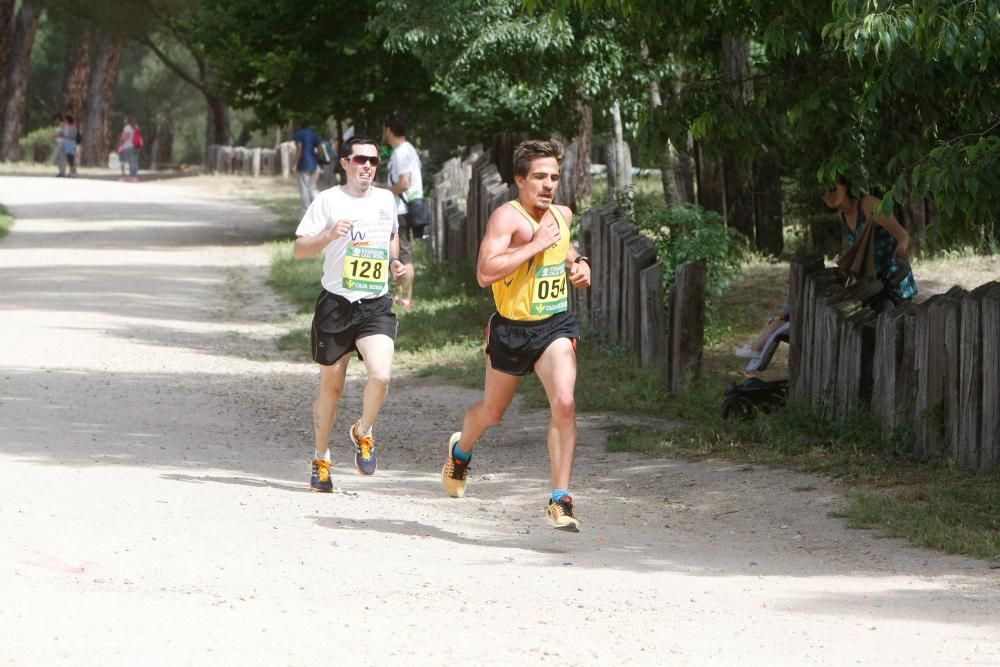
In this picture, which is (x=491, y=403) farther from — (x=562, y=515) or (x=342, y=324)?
(x=342, y=324)

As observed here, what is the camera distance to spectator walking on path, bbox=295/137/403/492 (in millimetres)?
8641

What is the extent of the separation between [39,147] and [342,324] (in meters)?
49.8

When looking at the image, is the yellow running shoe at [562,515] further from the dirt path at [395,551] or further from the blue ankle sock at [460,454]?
the blue ankle sock at [460,454]

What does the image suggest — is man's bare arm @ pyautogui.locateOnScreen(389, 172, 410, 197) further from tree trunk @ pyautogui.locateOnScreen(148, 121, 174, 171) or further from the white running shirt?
tree trunk @ pyautogui.locateOnScreen(148, 121, 174, 171)

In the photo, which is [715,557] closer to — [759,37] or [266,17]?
[759,37]

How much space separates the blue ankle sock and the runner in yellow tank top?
2.29 ft

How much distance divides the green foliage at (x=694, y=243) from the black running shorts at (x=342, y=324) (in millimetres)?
5479

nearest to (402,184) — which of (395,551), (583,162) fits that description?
(395,551)

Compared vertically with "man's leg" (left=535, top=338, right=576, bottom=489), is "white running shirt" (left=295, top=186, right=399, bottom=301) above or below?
above

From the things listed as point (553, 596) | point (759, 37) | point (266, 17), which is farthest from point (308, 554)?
point (266, 17)

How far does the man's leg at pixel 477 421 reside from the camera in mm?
8016

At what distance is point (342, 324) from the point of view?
870cm

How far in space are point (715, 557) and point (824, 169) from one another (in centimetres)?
270

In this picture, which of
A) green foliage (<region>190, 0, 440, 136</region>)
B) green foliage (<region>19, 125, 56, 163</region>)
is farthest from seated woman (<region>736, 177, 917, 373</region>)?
green foliage (<region>19, 125, 56, 163</region>)
